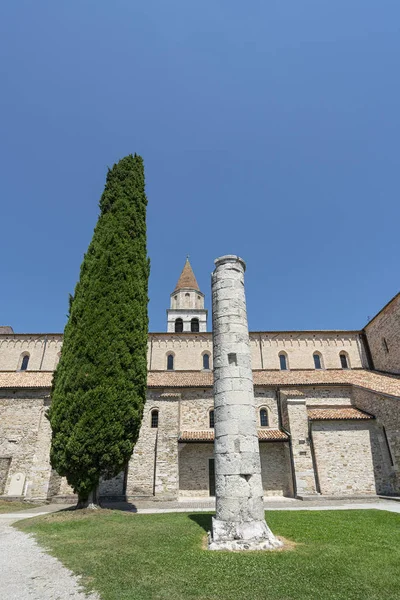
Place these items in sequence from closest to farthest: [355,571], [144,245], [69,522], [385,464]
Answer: [355,571] < [69,522] < [144,245] < [385,464]

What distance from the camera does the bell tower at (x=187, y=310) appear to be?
3058 cm

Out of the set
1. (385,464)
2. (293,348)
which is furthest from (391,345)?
(385,464)

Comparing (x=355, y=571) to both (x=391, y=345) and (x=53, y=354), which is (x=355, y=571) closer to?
(x=391, y=345)

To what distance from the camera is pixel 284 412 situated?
A: 63.6 feet

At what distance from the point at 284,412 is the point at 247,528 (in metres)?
12.7

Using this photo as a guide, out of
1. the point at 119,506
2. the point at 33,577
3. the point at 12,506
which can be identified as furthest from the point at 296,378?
the point at 33,577

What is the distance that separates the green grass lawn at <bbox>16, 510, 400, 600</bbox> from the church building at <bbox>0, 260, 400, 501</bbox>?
23.6ft

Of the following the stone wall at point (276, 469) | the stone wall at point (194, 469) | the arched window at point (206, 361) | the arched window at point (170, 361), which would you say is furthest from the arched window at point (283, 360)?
the stone wall at point (194, 469)

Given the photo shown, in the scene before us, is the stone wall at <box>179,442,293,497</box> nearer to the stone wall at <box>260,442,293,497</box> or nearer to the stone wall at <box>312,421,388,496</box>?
the stone wall at <box>260,442,293,497</box>

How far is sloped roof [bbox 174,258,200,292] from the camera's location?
32625 millimetres

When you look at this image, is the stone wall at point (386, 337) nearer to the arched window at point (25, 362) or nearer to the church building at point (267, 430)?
the church building at point (267, 430)

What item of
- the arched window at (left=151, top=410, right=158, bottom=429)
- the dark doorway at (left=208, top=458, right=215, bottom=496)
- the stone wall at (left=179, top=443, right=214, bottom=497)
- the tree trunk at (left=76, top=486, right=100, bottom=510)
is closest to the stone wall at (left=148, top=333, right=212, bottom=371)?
the arched window at (left=151, top=410, right=158, bottom=429)

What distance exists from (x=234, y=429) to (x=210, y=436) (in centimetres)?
1099

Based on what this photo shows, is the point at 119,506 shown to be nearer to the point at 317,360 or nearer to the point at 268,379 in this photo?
the point at 268,379
